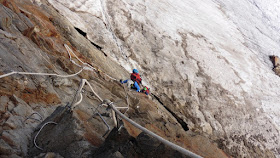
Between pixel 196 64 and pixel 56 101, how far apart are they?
10232mm

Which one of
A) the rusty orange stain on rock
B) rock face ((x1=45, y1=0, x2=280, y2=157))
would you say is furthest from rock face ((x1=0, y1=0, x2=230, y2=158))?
rock face ((x1=45, y1=0, x2=280, y2=157))

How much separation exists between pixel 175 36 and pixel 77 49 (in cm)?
754

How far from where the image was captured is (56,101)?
534 cm

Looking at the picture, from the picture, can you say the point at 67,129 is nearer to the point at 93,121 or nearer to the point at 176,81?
the point at 93,121

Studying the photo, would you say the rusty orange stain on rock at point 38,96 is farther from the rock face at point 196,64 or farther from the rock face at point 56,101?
the rock face at point 196,64

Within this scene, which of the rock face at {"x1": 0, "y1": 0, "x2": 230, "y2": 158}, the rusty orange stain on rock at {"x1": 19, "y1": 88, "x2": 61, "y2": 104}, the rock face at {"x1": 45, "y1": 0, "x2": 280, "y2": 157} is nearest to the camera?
the rock face at {"x1": 0, "y1": 0, "x2": 230, "y2": 158}

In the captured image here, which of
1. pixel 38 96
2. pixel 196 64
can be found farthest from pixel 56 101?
pixel 196 64

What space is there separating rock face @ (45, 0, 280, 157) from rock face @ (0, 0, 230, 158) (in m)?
1.62

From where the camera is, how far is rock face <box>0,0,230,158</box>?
3537 mm

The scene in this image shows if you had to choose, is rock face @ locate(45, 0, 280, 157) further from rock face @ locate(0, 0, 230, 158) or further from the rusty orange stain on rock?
the rusty orange stain on rock

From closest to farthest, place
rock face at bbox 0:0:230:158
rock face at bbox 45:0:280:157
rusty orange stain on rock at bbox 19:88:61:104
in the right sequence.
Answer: rock face at bbox 0:0:230:158 → rusty orange stain on rock at bbox 19:88:61:104 → rock face at bbox 45:0:280:157

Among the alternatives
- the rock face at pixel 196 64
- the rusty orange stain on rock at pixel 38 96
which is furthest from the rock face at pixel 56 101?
the rock face at pixel 196 64

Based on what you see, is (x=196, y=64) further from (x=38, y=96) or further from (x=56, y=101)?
(x=38, y=96)

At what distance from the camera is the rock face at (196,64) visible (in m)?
11.6
